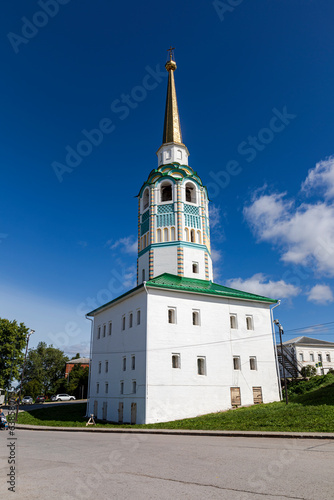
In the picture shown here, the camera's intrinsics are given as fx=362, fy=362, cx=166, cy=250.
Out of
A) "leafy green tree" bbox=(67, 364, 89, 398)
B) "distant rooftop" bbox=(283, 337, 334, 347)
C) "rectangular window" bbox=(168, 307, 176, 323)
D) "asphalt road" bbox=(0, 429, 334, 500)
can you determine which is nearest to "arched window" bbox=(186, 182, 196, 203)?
"rectangular window" bbox=(168, 307, 176, 323)

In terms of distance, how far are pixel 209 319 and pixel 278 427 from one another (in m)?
10.8

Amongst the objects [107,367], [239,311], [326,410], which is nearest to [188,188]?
[239,311]

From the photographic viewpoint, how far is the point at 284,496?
558 cm

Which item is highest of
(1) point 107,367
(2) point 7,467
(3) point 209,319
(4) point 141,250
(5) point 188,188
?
(5) point 188,188

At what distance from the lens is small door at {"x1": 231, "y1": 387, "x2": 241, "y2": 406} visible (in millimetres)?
23844

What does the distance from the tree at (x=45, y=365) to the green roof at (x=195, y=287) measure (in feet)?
152

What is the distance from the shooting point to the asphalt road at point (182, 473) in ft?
19.5

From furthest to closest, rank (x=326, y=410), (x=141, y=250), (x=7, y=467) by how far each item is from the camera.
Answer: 1. (x=141, y=250)
2. (x=326, y=410)
3. (x=7, y=467)

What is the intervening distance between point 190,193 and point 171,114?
9546 millimetres

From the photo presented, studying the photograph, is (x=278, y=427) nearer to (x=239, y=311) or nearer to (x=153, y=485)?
(x=153, y=485)

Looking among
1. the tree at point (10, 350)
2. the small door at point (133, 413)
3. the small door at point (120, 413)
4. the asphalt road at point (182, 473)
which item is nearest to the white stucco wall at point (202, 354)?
the small door at point (133, 413)

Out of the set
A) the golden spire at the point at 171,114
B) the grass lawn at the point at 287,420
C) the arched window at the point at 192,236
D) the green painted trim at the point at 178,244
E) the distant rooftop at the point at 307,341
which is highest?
the golden spire at the point at 171,114

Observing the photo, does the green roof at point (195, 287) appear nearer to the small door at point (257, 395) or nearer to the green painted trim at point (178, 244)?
the green painted trim at point (178, 244)

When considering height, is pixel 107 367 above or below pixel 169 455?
above
